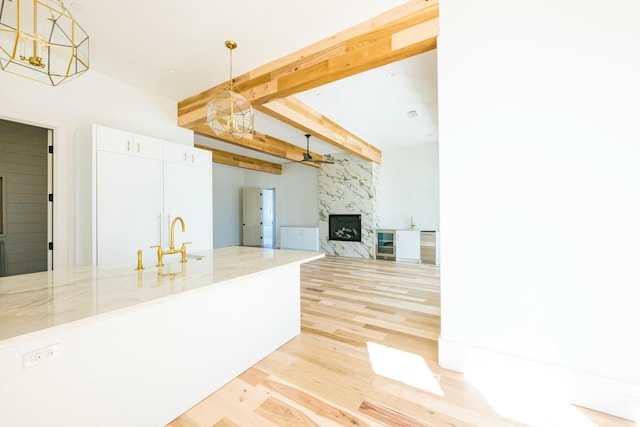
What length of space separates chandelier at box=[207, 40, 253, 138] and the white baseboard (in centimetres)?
233

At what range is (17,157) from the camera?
391 cm

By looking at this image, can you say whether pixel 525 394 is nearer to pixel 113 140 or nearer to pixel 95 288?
pixel 95 288

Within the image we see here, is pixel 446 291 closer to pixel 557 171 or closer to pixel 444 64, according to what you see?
pixel 557 171

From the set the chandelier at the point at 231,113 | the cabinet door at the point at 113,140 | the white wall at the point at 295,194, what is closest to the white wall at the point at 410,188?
the white wall at the point at 295,194

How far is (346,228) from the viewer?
7137mm

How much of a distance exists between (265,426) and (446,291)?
57.3 inches

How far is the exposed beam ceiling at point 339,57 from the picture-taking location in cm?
205

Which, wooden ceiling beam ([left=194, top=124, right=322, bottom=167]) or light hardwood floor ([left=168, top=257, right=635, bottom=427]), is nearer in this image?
light hardwood floor ([left=168, top=257, right=635, bottom=427])

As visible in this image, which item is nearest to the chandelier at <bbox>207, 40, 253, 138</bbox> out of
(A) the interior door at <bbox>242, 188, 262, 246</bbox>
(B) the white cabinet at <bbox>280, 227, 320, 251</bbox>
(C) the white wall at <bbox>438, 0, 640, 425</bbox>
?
(C) the white wall at <bbox>438, 0, 640, 425</bbox>

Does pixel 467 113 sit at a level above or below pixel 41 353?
above

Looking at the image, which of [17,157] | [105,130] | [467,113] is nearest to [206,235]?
[105,130]

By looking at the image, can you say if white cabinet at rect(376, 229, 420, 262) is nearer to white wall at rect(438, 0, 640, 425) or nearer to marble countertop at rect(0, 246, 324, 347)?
white wall at rect(438, 0, 640, 425)

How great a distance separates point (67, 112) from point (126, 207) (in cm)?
123

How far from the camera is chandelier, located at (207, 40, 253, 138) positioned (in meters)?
2.12
